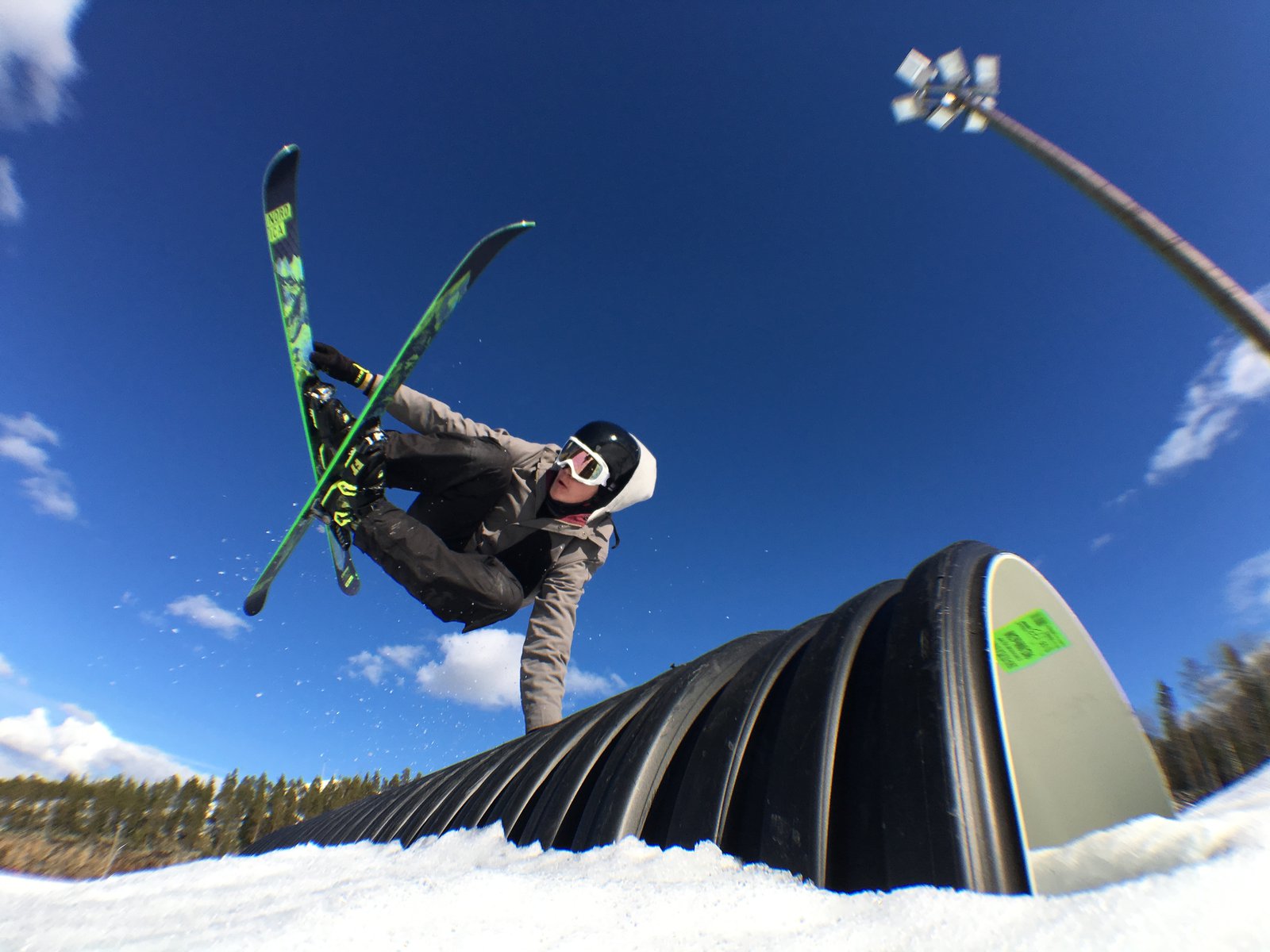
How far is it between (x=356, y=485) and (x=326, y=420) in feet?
2.74

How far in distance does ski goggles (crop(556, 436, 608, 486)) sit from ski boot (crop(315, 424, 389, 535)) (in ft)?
4.19

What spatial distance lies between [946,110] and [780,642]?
8873 mm

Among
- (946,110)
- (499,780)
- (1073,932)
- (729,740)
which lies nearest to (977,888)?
(1073,932)

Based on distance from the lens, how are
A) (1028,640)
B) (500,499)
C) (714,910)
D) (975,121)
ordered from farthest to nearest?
1. (975,121)
2. (500,499)
3. (1028,640)
4. (714,910)

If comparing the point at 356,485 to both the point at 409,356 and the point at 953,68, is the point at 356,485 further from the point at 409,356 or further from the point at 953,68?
the point at 953,68

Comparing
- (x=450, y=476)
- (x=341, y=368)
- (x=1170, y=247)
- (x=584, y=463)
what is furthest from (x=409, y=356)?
(x=1170, y=247)

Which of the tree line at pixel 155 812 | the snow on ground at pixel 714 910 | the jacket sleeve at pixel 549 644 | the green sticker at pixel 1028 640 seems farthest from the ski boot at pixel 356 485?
the tree line at pixel 155 812

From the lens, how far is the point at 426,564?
3672mm

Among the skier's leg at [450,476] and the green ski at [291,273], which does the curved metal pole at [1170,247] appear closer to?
the skier's leg at [450,476]

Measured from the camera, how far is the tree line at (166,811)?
30.7 metres

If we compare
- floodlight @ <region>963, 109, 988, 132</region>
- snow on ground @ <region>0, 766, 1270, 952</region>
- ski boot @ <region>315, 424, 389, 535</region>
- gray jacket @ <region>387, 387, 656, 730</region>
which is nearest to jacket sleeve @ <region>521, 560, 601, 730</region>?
gray jacket @ <region>387, 387, 656, 730</region>

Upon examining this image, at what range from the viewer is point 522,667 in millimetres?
4484

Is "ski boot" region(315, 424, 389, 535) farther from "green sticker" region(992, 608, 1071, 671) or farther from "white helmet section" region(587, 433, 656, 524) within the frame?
"green sticker" region(992, 608, 1071, 671)

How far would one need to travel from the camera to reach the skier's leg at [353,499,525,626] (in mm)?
3674
